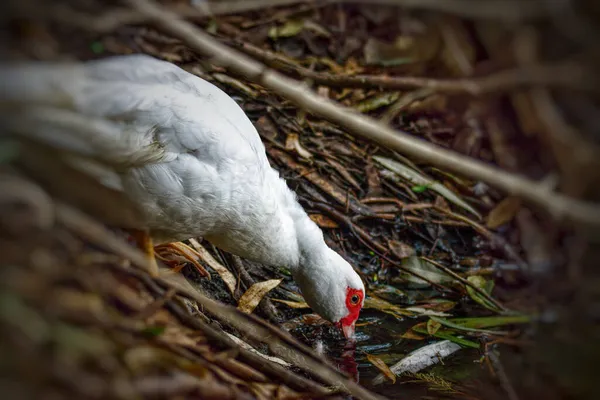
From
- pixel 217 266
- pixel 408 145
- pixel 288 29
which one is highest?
pixel 408 145

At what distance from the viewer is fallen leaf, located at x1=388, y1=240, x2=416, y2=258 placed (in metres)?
3.13

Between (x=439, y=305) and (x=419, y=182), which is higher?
(x=419, y=182)

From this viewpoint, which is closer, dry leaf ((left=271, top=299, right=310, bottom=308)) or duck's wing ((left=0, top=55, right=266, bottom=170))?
duck's wing ((left=0, top=55, right=266, bottom=170))

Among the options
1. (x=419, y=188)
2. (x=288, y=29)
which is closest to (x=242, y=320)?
(x=419, y=188)

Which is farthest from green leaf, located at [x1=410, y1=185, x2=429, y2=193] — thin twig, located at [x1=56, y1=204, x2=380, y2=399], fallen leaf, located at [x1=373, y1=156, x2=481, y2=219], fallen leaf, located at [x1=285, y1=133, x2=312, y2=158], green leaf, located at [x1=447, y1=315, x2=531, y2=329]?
thin twig, located at [x1=56, y1=204, x2=380, y2=399]

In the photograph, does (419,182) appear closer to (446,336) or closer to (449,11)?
(446,336)

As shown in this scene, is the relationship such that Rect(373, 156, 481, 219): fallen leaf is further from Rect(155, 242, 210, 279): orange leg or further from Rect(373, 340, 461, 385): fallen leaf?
Rect(155, 242, 210, 279): orange leg

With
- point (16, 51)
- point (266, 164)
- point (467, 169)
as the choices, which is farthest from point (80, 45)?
point (266, 164)

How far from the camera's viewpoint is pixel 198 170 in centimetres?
204

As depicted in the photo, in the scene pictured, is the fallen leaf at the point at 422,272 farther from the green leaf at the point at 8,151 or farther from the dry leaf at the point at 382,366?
the green leaf at the point at 8,151

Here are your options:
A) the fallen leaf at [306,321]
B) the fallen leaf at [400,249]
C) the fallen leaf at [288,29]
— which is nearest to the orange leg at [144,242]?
the fallen leaf at [306,321]

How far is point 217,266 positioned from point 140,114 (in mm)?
967

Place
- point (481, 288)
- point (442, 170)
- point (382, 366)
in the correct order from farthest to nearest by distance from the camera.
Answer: point (481, 288) → point (382, 366) → point (442, 170)

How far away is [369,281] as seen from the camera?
9.93 feet
